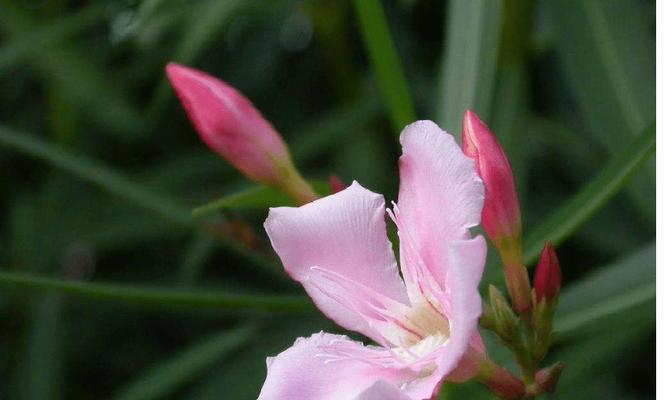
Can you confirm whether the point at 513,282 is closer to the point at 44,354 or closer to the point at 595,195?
the point at 595,195

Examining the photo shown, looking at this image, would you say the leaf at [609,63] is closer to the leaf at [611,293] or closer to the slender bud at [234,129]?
the leaf at [611,293]

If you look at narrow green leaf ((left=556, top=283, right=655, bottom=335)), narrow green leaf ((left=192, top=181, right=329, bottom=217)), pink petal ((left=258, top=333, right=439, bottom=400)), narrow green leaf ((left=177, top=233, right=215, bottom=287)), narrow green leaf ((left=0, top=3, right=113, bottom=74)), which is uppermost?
narrow green leaf ((left=0, top=3, right=113, bottom=74))

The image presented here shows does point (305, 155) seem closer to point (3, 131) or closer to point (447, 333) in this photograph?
point (3, 131)

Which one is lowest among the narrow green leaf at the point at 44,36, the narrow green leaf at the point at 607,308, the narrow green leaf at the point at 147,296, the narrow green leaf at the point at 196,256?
the narrow green leaf at the point at 196,256

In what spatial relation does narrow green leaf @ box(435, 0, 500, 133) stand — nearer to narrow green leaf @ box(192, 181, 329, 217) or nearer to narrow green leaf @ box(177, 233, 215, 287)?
narrow green leaf @ box(192, 181, 329, 217)

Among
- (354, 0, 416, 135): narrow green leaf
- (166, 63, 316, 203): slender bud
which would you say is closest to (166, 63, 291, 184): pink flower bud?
(166, 63, 316, 203): slender bud

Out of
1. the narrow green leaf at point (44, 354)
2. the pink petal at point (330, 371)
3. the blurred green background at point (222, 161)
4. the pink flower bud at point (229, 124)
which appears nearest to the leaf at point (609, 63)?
the blurred green background at point (222, 161)
